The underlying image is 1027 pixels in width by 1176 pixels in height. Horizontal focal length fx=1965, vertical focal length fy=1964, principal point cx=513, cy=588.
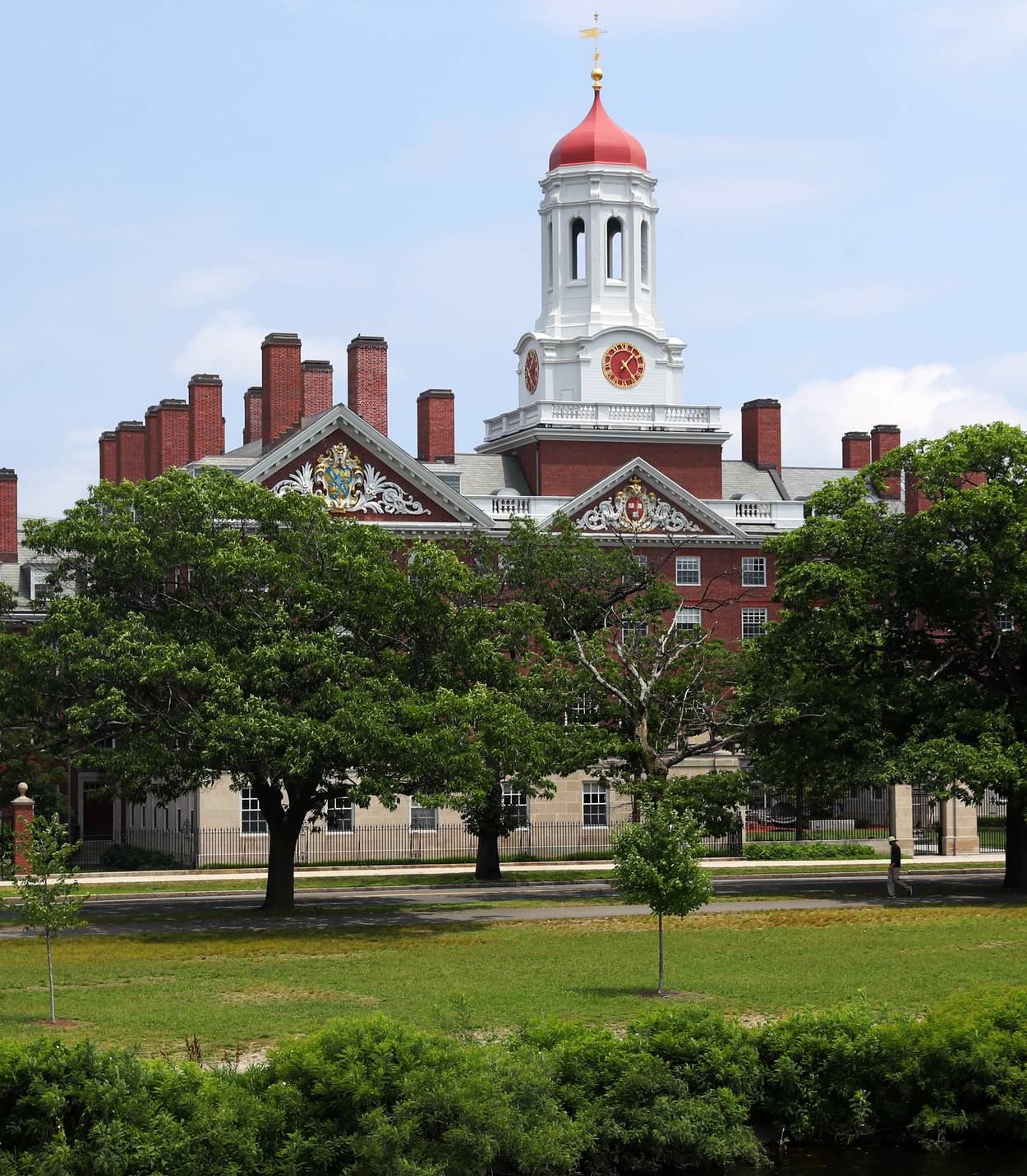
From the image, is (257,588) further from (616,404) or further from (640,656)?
(616,404)

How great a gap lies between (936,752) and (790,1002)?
56.0ft

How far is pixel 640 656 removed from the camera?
55.0 metres

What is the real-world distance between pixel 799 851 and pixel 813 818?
366 inches

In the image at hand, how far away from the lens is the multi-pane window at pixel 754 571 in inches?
3017

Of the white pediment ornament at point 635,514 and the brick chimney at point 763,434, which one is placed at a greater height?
the brick chimney at point 763,434

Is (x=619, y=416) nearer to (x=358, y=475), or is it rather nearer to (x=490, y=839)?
(x=358, y=475)

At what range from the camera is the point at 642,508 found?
74.4 meters

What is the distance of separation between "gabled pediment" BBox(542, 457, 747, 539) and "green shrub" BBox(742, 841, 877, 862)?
616 inches

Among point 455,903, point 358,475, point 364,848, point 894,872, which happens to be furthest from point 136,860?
point 894,872

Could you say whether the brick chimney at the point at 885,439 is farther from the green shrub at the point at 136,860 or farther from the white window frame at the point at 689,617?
the green shrub at the point at 136,860

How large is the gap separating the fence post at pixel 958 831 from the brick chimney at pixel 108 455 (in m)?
40.1

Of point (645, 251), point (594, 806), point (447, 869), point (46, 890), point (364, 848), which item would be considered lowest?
point (447, 869)

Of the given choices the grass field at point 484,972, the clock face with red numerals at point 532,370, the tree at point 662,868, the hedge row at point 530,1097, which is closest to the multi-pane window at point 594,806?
the clock face with red numerals at point 532,370

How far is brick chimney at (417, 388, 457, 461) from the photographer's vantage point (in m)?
78.9
